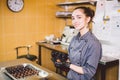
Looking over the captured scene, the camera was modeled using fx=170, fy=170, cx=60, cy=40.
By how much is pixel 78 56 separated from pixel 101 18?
179cm

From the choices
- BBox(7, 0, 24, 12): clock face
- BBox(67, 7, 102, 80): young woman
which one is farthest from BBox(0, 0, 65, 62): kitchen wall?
BBox(67, 7, 102, 80): young woman

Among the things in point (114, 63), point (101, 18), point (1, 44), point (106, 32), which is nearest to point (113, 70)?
point (114, 63)

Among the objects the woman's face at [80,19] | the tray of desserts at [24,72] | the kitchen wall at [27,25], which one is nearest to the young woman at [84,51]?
the woman's face at [80,19]

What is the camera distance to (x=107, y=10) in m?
3.07

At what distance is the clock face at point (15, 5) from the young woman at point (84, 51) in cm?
257

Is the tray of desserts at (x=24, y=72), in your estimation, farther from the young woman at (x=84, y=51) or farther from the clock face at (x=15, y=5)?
the clock face at (x=15, y=5)

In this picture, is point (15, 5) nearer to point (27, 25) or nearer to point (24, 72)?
point (27, 25)

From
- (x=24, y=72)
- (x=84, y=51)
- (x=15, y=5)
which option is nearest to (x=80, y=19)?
(x=84, y=51)

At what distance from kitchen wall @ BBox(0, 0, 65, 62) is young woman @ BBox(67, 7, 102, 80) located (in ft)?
8.26

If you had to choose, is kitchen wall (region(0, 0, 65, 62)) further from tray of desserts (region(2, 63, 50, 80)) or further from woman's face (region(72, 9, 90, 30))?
woman's face (region(72, 9, 90, 30))

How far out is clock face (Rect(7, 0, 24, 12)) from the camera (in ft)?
12.4

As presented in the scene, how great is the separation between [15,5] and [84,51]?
276 centimetres

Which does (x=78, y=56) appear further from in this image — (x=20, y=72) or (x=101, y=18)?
(x=101, y=18)

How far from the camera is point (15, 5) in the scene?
385 cm
